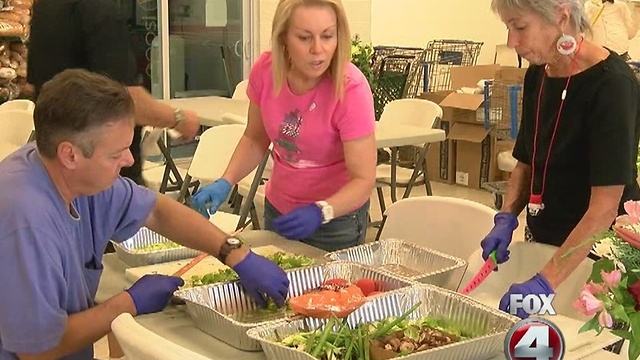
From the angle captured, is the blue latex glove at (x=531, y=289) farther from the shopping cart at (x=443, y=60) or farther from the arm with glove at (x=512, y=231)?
the shopping cart at (x=443, y=60)

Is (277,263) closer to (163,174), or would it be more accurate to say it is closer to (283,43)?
(283,43)

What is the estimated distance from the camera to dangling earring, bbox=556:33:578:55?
179cm

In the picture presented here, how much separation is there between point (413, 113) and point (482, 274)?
8.93ft

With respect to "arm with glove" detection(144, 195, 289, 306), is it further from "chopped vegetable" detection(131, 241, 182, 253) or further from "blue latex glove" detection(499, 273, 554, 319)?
"blue latex glove" detection(499, 273, 554, 319)

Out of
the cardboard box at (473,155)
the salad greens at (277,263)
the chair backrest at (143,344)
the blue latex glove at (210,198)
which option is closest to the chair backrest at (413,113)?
the cardboard box at (473,155)

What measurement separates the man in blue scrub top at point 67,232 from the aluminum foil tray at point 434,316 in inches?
8.4

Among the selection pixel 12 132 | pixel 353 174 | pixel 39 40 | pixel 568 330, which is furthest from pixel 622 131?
pixel 12 132

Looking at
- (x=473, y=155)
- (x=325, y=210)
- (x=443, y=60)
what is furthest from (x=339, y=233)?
(x=443, y=60)

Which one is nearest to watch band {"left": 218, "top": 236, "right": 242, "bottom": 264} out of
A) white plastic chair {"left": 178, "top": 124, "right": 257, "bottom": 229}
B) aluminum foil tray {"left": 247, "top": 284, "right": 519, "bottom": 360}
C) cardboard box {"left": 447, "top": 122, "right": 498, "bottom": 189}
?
aluminum foil tray {"left": 247, "top": 284, "right": 519, "bottom": 360}

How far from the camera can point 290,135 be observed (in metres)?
2.09

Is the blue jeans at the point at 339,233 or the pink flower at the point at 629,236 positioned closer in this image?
the pink flower at the point at 629,236

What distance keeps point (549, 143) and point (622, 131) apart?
8.4 inches

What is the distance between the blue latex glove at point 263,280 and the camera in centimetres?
165

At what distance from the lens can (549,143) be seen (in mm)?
1937
